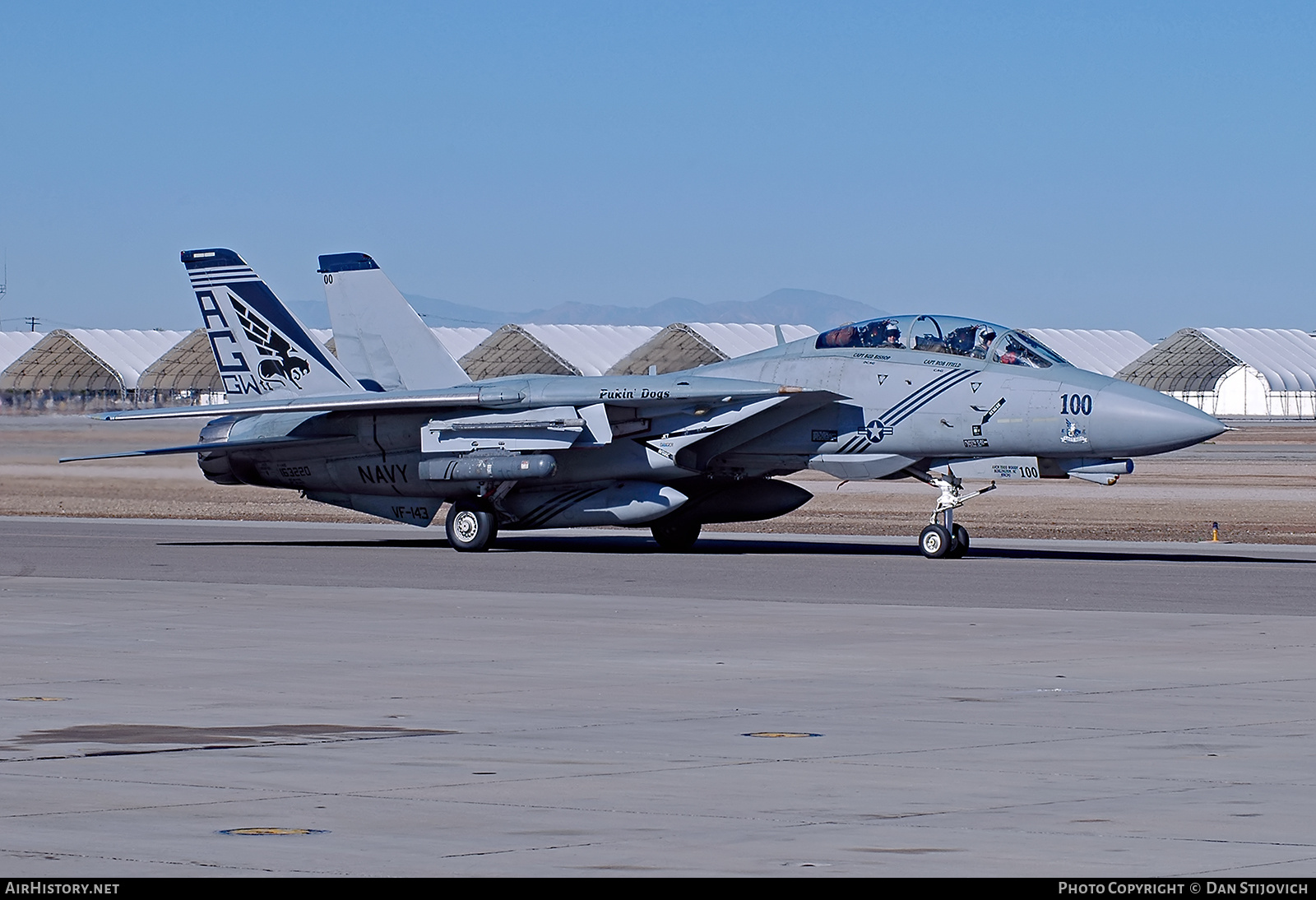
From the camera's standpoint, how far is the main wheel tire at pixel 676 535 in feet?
91.2

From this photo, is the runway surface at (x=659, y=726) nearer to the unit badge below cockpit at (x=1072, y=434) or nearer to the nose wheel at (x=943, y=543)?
the unit badge below cockpit at (x=1072, y=434)

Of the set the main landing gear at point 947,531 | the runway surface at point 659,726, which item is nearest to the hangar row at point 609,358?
the main landing gear at point 947,531

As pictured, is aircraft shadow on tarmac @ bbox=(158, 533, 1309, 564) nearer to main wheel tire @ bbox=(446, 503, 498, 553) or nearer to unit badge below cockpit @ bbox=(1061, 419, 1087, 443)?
main wheel tire @ bbox=(446, 503, 498, 553)

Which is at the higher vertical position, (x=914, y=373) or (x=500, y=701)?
(x=914, y=373)

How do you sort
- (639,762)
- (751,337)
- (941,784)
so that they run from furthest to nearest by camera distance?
(751,337)
(639,762)
(941,784)

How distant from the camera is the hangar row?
113 meters

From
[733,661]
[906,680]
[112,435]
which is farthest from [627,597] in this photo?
[112,435]

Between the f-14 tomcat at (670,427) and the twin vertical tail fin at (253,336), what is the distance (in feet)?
0.10

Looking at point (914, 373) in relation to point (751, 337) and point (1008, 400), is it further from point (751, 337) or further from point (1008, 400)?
point (751, 337)

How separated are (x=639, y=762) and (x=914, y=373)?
16.7 m

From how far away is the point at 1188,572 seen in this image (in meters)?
22.9

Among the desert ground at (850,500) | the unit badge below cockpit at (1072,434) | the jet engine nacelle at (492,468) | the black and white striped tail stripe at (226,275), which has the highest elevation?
the black and white striped tail stripe at (226,275)

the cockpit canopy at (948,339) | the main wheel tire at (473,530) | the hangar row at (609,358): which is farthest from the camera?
the hangar row at (609,358)

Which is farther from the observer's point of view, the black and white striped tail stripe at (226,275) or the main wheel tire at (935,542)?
the black and white striped tail stripe at (226,275)
